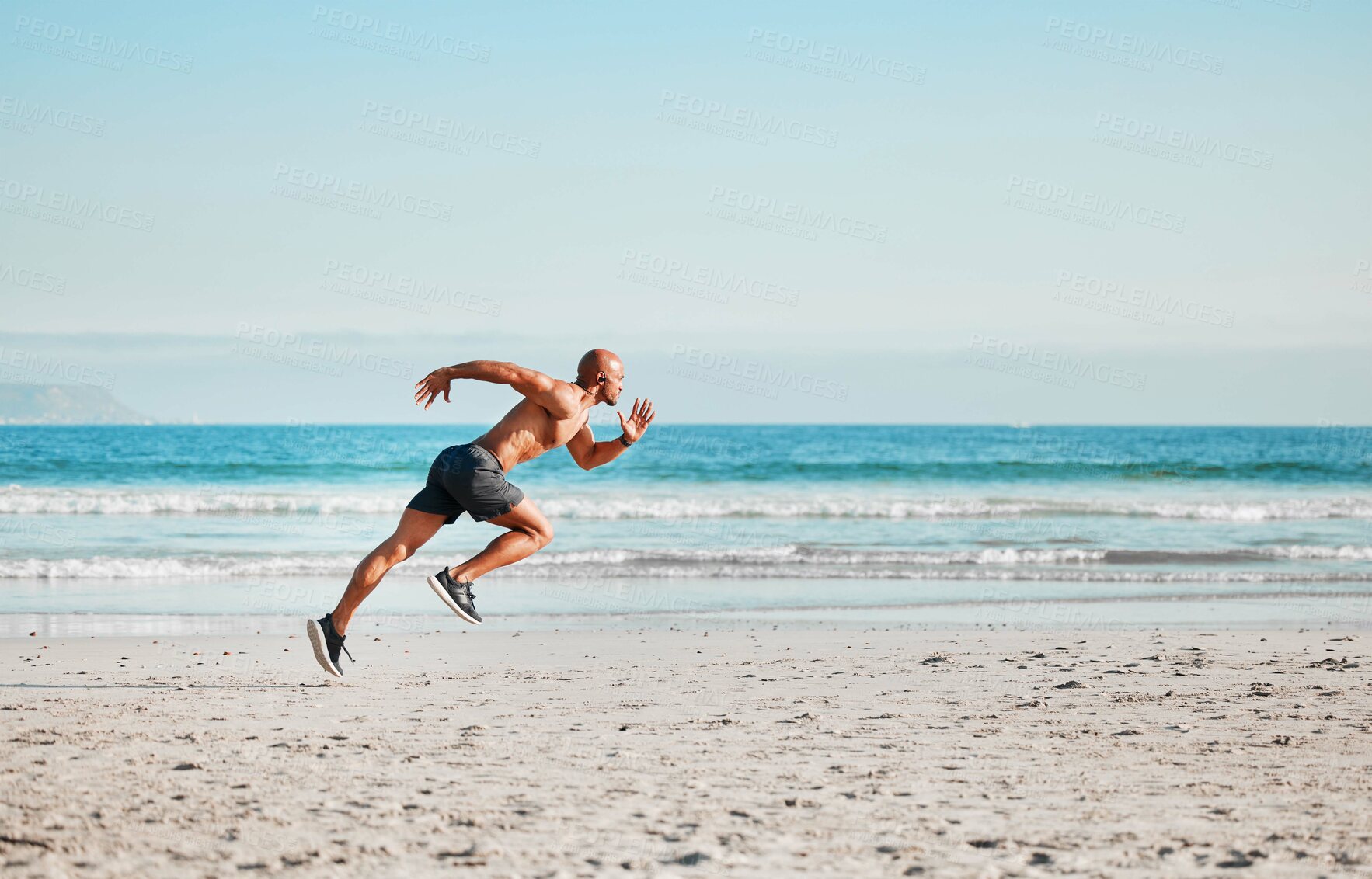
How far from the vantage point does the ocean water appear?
465 inches

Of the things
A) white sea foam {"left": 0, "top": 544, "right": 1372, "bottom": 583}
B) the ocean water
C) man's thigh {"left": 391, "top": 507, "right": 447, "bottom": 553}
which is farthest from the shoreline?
man's thigh {"left": 391, "top": 507, "right": 447, "bottom": 553}

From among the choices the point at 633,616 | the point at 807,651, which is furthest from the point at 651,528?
the point at 807,651

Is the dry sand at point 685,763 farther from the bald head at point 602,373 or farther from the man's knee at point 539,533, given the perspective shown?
the bald head at point 602,373

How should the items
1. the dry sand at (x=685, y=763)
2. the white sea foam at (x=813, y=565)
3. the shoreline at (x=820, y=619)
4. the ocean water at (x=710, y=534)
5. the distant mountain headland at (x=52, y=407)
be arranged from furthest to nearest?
the distant mountain headland at (x=52, y=407), the white sea foam at (x=813, y=565), the ocean water at (x=710, y=534), the shoreline at (x=820, y=619), the dry sand at (x=685, y=763)

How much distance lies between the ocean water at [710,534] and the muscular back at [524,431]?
13.7 feet

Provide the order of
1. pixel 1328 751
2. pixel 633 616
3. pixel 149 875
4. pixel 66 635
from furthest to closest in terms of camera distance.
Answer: pixel 633 616 → pixel 66 635 → pixel 1328 751 → pixel 149 875

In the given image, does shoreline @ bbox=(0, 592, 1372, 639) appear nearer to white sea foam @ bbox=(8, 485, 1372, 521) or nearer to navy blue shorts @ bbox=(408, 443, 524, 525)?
navy blue shorts @ bbox=(408, 443, 524, 525)

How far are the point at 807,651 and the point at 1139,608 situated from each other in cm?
451

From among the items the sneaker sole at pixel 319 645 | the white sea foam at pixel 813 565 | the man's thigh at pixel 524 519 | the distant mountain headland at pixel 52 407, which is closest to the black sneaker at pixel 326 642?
→ the sneaker sole at pixel 319 645

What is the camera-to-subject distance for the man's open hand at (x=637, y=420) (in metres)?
6.34

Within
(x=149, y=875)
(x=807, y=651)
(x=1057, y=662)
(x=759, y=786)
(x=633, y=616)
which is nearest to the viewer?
(x=149, y=875)

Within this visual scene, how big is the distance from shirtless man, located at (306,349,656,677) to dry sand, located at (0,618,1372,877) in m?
0.54

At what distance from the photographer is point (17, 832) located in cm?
355

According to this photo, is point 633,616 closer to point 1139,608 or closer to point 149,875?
point 1139,608
